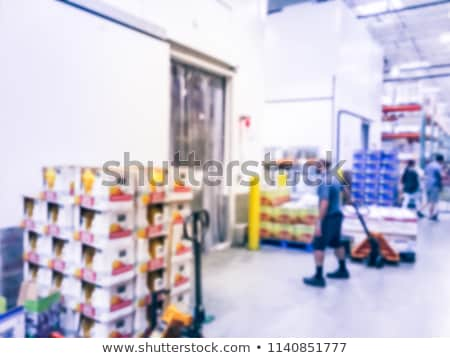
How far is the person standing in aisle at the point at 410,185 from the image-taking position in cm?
800

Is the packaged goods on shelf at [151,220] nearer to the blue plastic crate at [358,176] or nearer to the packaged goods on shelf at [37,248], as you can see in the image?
the packaged goods on shelf at [37,248]

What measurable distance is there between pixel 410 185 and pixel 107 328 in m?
7.29

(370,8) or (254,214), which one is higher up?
(370,8)

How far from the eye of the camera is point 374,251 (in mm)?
4684

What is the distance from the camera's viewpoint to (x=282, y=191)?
5809 millimetres

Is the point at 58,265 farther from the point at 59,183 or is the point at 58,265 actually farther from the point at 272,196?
the point at 272,196

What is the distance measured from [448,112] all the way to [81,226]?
15.2 m

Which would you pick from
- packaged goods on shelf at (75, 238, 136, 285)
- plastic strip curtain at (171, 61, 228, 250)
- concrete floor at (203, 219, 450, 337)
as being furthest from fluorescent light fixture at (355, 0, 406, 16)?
packaged goods on shelf at (75, 238, 136, 285)

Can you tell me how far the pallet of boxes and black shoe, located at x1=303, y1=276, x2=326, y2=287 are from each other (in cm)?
172

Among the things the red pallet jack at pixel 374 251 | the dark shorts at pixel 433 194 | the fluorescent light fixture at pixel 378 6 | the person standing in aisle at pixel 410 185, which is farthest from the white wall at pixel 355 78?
the red pallet jack at pixel 374 251

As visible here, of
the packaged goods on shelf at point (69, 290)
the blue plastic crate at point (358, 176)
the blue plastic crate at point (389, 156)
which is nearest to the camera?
the packaged goods on shelf at point (69, 290)

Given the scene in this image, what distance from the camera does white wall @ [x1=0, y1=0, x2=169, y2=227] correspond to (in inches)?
112

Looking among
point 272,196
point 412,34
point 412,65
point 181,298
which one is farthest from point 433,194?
point 181,298

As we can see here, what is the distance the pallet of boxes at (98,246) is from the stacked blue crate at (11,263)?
0.11 metres
